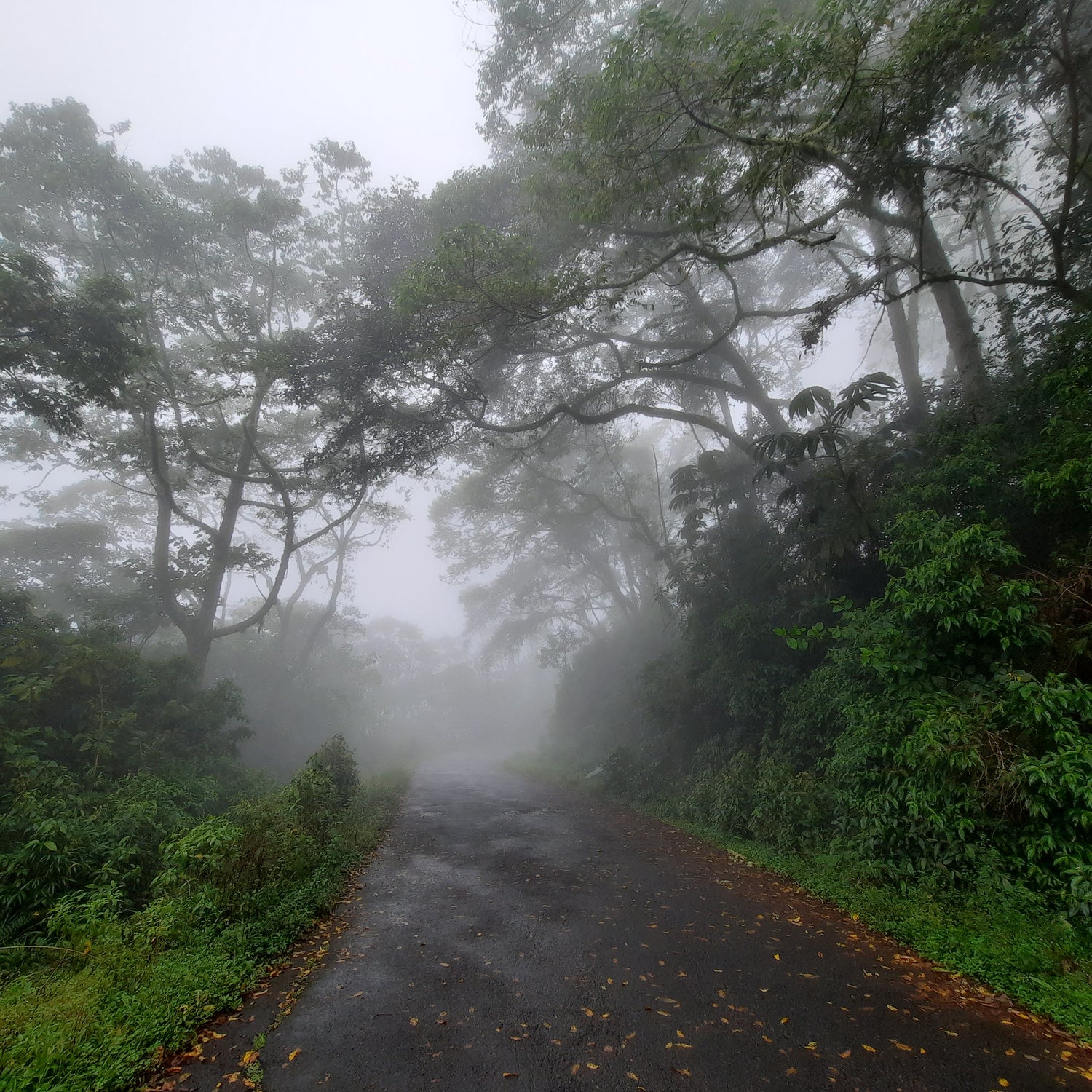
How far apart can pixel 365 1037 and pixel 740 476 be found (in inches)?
507

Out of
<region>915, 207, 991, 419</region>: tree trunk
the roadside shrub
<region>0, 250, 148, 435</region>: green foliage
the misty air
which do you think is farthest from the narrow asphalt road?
<region>0, 250, 148, 435</region>: green foliage

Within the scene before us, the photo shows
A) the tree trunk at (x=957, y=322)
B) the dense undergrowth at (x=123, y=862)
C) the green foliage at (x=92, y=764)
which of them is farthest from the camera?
the tree trunk at (x=957, y=322)

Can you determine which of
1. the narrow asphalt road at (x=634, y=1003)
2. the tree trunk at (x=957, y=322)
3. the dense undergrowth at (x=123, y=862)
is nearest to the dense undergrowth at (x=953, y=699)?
the narrow asphalt road at (x=634, y=1003)

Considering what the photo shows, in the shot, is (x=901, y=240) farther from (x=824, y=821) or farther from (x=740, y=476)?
(x=824, y=821)

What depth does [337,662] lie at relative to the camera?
30281 millimetres

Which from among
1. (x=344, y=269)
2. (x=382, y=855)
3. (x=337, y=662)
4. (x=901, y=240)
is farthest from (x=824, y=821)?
(x=337, y=662)

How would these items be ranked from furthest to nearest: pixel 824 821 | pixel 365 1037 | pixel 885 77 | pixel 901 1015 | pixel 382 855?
pixel 382 855 → pixel 824 821 → pixel 885 77 → pixel 901 1015 → pixel 365 1037

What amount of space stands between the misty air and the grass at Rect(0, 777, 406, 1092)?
1.2 inches

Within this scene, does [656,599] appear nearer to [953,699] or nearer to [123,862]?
[953,699]

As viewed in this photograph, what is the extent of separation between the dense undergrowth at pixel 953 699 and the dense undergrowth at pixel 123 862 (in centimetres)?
550

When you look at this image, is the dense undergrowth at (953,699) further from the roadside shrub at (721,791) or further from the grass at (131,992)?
the grass at (131,992)

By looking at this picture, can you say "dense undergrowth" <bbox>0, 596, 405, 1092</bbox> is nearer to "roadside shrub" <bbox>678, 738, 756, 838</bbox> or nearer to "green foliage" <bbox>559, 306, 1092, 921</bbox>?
"green foliage" <bbox>559, 306, 1092, 921</bbox>

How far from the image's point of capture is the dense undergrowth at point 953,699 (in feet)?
14.5

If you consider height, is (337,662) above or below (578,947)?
above
